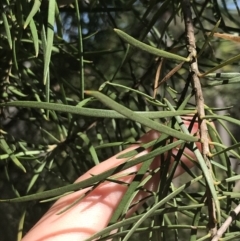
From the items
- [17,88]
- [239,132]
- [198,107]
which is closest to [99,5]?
[17,88]

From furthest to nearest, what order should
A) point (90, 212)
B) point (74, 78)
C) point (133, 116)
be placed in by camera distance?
1. point (74, 78)
2. point (90, 212)
3. point (133, 116)

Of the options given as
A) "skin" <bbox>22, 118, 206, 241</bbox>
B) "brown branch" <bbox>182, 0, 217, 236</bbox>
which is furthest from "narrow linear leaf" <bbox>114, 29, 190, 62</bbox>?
"skin" <bbox>22, 118, 206, 241</bbox>

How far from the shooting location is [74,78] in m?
0.51

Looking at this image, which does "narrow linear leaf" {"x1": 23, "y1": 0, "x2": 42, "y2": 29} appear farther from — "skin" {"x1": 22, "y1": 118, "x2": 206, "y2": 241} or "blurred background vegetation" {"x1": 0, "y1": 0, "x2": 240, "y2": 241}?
"skin" {"x1": 22, "y1": 118, "x2": 206, "y2": 241}

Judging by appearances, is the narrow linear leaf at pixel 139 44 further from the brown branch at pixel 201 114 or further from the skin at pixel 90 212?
the skin at pixel 90 212

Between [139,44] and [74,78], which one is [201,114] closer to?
[139,44]

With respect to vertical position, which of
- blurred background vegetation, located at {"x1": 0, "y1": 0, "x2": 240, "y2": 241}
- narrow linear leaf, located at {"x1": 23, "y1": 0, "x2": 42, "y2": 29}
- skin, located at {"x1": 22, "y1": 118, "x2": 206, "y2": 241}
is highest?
narrow linear leaf, located at {"x1": 23, "y1": 0, "x2": 42, "y2": 29}

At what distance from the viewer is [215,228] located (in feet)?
0.61

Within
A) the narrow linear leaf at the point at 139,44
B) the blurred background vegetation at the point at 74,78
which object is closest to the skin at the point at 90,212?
Answer: the blurred background vegetation at the point at 74,78

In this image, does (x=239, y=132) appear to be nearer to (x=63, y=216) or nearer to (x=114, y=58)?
(x=114, y=58)

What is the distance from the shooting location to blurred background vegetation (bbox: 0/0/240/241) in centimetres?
26

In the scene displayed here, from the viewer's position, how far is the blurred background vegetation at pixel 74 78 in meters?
0.26

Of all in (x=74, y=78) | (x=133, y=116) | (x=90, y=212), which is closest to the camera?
(x=133, y=116)

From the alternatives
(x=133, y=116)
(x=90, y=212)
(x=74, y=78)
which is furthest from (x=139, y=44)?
(x=74, y=78)
